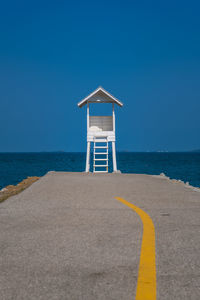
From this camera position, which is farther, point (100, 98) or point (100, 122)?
point (100, 122)

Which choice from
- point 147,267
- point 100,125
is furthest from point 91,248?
point 100,125

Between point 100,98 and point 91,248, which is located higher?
point 100,98

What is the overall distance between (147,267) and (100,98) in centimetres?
1815

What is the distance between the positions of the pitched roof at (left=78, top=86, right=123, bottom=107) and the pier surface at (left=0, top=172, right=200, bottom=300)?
12.7m

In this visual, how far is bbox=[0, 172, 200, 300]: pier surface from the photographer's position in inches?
128

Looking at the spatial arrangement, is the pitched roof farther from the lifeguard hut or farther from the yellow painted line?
the yellow painted line

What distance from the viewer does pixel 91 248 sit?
15.1 feet

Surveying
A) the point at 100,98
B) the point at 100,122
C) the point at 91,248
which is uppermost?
the point at 100,98

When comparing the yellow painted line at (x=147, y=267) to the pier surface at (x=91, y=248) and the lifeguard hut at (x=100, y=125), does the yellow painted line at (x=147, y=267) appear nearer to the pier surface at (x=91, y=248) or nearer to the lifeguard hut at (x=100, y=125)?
the pier surface at (x=91, y=248)

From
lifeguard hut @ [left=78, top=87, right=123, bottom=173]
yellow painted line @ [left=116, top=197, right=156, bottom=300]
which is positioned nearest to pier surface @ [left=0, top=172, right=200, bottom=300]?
yellow painted line @ [left=116, top=197, right=156, bottom=300]

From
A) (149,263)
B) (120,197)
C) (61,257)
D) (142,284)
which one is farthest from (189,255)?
(120,197)

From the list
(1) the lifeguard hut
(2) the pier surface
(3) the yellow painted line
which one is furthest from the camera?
(1) the lifeguard hut

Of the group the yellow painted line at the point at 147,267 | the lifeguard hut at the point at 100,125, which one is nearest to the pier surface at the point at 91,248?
the yellow painted line at the point at 147,267

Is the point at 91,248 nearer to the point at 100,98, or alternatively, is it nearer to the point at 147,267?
the point at 147,267
